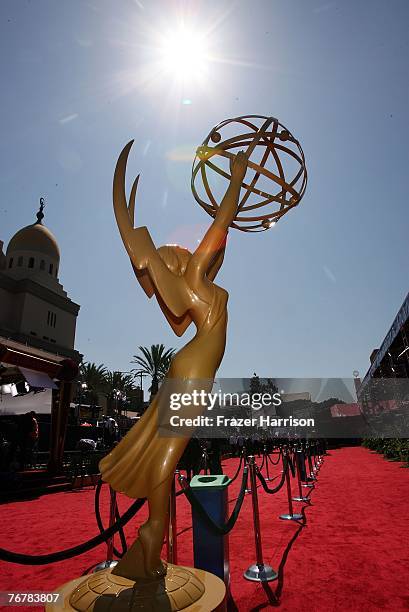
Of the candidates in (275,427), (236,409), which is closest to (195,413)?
(236,409)

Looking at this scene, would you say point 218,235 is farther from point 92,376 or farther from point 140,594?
point 92,376

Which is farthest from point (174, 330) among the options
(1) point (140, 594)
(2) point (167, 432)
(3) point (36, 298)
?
(3) point (36, 298)

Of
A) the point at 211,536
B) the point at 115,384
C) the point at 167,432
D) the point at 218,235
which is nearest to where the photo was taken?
the point at 167,432

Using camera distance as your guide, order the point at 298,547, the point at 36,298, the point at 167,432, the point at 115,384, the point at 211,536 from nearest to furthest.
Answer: the point at 167,432 → the point at 211,536 → the point at 298,547 → the point at 36,298 → the point at 115,384

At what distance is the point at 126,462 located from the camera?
120 inches

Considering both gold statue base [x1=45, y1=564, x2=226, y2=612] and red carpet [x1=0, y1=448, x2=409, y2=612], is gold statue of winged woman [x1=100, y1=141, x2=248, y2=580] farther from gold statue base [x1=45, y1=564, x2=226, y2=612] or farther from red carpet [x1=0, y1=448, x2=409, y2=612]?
red carpet [x1=0, y1=448, x2=409, y2=612]

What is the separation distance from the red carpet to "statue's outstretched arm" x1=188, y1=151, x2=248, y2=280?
3378mm

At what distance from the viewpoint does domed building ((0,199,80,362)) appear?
35719mm

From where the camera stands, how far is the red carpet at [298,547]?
373 cm

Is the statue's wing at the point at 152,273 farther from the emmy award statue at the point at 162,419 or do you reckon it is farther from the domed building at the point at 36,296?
the domed building at the point at 36,296

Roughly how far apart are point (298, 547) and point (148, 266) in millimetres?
4688

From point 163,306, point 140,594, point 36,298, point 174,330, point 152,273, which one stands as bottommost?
point 140,594

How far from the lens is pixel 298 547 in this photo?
5.25 meters

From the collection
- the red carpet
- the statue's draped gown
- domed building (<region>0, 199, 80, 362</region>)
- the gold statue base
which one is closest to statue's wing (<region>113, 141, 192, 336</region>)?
the statue's draped gown
